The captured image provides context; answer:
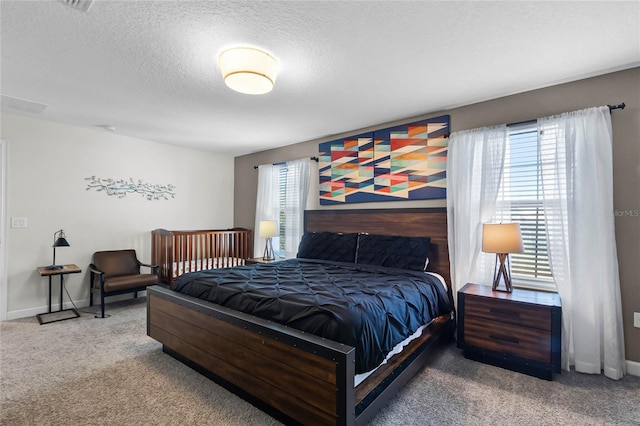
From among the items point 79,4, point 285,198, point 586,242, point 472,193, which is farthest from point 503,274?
point 79,4

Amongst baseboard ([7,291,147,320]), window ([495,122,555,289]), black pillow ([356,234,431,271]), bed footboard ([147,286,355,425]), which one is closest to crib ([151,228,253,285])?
baseboard ([7,291,147,320])

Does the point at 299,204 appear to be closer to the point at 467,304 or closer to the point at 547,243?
the point at 467,304

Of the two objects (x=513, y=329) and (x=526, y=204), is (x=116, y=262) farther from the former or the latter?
(x=526, y=204)

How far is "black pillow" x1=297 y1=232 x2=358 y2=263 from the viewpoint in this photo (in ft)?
11.9

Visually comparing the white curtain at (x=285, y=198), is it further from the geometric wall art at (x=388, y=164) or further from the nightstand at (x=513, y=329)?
the nightstand at (x=513, y=329)

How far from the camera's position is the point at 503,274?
267 cm

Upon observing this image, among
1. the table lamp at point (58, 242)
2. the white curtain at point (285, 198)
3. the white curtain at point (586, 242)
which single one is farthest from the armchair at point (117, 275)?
the white curtain at point (586, 242)

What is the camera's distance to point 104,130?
4.25 metres

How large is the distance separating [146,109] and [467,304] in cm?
383

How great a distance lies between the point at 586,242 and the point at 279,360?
259 cm

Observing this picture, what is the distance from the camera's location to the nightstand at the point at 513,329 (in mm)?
2285

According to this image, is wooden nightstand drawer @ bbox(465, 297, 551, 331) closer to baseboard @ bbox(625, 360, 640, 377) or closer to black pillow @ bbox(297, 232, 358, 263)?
baseboard @ bbox(625, 360, 640, 377)

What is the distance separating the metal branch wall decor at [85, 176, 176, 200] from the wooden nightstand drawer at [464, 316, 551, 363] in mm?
4614

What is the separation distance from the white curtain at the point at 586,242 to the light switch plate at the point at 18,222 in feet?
18.6
